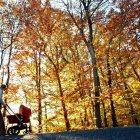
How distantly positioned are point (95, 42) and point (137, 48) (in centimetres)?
360

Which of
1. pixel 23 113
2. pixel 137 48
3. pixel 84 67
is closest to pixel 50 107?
pixel 84 67

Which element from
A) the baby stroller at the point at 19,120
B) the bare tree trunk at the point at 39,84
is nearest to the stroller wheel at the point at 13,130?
the baby stroller at the point at 19,120

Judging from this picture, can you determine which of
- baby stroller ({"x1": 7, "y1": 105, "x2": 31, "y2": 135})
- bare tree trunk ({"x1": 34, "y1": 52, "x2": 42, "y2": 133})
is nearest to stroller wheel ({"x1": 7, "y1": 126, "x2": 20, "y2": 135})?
baby stroller ({"x1": 7, "y1": 105, "x2": 31, "y2": 135})

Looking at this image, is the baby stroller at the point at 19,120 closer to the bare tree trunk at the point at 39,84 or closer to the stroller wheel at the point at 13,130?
the stroller wheel at the point at 13,130

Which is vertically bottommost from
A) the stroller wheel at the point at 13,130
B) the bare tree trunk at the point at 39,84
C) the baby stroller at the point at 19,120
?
the stroller wheel at the point at 13,130

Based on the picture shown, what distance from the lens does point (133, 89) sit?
25.7 metres

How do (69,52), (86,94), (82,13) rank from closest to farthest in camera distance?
(82,13) < (86,94) < (69,52)

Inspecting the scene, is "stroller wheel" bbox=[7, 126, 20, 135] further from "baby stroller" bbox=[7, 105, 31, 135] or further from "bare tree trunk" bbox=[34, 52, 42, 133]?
"bare tree trunk" bbox=[34, 52, 42, 133]

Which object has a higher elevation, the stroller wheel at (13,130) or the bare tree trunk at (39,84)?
the bare tree trunk at (39,84)

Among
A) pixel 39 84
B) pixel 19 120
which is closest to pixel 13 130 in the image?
pixel 19 120

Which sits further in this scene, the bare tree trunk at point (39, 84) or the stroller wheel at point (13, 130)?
the bare tree trunk at point (39, 84)

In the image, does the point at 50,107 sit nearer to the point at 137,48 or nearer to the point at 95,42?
the point at 95,42

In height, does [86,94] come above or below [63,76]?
below

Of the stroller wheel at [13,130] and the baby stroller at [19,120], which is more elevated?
the baby stroller at [19,120]
